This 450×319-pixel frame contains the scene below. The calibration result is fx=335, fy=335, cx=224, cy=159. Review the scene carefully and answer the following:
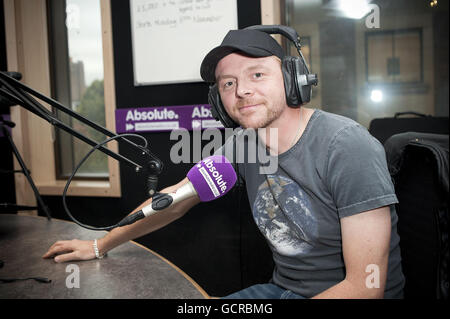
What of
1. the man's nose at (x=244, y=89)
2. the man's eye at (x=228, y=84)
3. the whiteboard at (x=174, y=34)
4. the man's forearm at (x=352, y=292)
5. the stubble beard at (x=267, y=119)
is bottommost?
the man's forearm at (x=352, y=292)

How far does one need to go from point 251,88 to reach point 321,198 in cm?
34

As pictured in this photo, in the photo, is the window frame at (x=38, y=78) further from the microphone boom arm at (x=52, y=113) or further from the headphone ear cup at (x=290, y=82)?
the headphone ear cup at (x=290, y=82)

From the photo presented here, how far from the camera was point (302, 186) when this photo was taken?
2.91 ft

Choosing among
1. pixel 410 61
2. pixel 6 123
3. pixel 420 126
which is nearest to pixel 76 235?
pixel 6 123

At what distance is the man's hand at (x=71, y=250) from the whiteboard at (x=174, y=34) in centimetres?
61

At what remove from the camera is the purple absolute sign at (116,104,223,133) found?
1350 millimetres

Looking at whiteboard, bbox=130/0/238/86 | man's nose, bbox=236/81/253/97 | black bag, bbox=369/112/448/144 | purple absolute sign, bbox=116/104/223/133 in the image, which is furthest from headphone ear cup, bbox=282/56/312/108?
purple absolute sign, bbox=116/104/223/133

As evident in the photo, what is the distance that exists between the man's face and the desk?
0.44 meters

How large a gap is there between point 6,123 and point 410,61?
2.85 meters

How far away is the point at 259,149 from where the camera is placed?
1.06 metres

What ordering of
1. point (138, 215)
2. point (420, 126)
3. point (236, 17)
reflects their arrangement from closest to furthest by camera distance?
point (138, 215) < point (420, 126) < point (236, 17)

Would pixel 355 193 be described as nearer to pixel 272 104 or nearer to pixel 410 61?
pixel 272 104

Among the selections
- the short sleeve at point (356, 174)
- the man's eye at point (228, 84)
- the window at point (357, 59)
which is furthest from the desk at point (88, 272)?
the window at point (357, 59)

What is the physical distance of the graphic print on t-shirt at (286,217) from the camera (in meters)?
0.88
